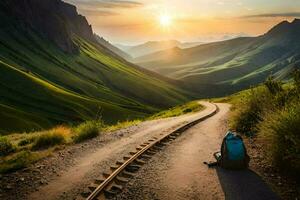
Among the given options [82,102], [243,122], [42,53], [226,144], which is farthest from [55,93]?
[226,144]

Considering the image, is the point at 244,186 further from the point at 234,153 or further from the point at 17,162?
the point at 17,162

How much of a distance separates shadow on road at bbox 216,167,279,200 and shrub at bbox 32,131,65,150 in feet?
29.4

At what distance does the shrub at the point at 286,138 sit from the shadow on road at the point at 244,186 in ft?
3.75

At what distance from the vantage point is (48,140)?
18.4 m

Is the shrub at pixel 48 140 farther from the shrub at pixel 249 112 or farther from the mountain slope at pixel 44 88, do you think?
the shrub at pixel 249 112

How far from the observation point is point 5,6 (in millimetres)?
187375

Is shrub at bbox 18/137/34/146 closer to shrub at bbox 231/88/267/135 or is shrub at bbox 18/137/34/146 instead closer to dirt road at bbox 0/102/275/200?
dirt road at bbox 0/102/275/200

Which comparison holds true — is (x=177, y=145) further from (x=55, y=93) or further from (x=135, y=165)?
(x=55, y=93)

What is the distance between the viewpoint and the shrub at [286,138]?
12000mm

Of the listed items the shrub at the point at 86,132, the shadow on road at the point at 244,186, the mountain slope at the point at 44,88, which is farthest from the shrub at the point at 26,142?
the shadow on road at the point at 244,186

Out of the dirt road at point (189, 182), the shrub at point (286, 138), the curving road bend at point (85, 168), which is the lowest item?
the curving road bend at point (85, 168)

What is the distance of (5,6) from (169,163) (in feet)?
645

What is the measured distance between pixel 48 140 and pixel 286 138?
1187 centimetres

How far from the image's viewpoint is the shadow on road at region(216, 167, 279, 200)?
1095 centimetres
